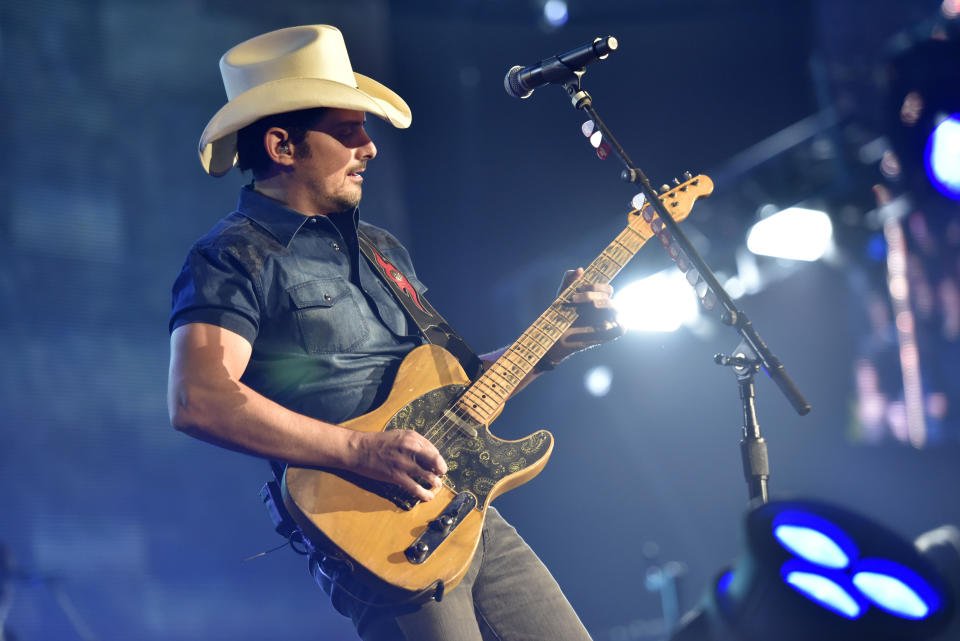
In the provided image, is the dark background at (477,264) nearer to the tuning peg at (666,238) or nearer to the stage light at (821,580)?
the tuning peg at (666,238)

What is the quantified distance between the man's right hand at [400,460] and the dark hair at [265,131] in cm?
96

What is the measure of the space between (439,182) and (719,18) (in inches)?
116

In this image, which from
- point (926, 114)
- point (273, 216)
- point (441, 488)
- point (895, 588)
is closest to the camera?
point (895, 588)

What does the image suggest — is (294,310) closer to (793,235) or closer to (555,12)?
(555,12)

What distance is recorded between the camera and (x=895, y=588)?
129cm

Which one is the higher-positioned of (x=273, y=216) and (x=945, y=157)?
(x=945, y=157)

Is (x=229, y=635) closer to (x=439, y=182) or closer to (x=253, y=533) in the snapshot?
(x=253, y=533)

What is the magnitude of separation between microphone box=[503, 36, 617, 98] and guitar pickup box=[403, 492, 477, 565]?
1.19 metres

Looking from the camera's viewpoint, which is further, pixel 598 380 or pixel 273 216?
pixel 598 380

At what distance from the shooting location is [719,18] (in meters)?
7.52

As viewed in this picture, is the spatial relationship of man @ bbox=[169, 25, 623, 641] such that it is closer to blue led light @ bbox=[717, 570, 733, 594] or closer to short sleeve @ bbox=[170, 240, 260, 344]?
short sleeve @ bbox=[170, 240, 260, 344]

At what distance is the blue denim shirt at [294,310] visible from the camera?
215 centimetres

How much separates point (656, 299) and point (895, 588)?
6.28 meters

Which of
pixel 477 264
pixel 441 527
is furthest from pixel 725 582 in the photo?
pixel 477 264
